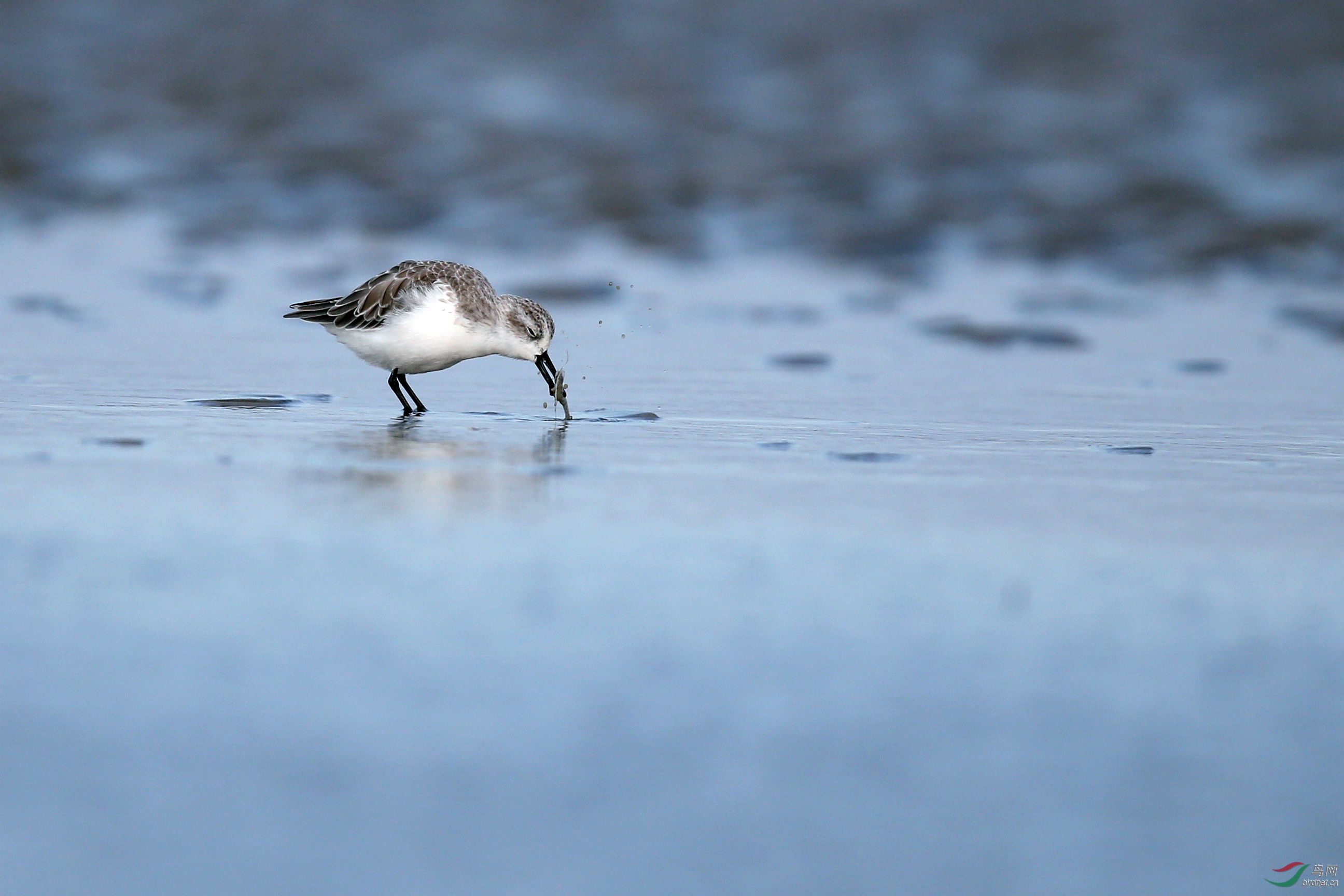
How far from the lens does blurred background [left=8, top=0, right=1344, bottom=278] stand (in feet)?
35.9

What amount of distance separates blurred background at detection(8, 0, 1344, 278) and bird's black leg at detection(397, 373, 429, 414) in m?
3.86

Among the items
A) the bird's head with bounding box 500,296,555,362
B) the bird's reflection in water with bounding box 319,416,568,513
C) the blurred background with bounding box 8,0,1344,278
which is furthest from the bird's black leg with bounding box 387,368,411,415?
the blurred background with bounding box 8,0,1344,278

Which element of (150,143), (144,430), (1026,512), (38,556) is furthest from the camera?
(150,143)

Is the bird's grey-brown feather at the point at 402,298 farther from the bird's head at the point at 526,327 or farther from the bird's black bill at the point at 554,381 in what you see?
the bird's black bill at the point at 554,381

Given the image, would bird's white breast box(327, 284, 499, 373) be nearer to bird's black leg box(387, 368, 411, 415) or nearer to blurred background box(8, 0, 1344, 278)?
bird's black leg box(387, 368, 411, 415)

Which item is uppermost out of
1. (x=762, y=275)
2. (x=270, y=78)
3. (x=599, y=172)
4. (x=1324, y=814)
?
(x=270, y=78)

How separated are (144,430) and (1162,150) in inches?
345

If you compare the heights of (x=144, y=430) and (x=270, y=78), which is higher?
(x=270, y=78)

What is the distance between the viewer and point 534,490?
4.37 m

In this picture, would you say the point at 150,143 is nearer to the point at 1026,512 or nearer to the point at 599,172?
the point at 599,172

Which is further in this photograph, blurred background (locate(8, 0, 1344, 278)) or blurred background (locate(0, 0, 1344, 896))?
blurred background (locate(8, 0, 1344, 278))

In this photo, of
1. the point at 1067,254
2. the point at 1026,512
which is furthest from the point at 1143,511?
the point at 1067,254

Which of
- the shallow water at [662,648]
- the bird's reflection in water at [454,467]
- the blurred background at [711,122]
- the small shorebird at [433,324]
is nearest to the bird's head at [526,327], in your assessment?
the small shorebird at [433,324]

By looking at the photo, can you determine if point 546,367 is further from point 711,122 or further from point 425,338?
point 711,122
